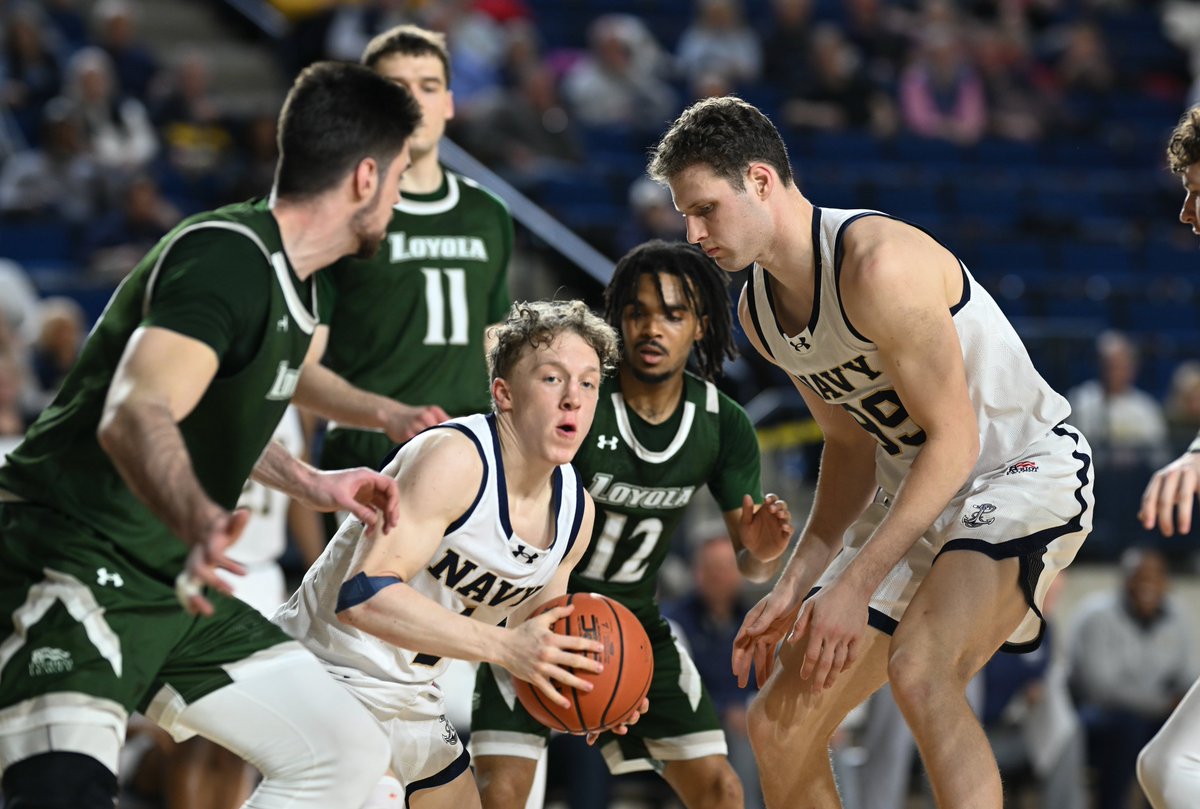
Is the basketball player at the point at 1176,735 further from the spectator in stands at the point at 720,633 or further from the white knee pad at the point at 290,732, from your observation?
the spectator in stands at the point at 720,633

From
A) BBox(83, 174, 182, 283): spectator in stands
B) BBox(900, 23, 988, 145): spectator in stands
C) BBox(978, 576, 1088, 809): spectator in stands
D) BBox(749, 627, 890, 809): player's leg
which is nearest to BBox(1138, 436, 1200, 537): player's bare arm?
BBox(749, 627, 890, 809): player's leg

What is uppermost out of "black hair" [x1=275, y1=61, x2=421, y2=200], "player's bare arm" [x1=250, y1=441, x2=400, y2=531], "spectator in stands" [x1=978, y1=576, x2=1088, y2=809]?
"black hair" [x1=275, y1=61, x2=421, y2=200]

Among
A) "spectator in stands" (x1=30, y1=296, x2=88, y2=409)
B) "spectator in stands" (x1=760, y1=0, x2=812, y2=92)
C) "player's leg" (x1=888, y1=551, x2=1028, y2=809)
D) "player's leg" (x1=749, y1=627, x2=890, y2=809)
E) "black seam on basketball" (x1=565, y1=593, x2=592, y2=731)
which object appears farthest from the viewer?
"spectator in stands" (x1=760, y1=0, x2=812, y2=92)

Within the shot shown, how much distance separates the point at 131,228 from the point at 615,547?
5.73m

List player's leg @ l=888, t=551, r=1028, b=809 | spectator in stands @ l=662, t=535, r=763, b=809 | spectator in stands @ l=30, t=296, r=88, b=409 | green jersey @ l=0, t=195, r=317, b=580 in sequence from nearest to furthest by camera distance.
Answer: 1. green jersey @ l=0, t=195, r=317, b=580
2. player's leg @ l=888, t=551, r=1028, b=809
3. spectator in stands @ l=662, t=535, r=763, b=809
4. spectator in stands @ l=30, t=296, r=88, b=409

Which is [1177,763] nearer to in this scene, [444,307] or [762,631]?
[762,631]

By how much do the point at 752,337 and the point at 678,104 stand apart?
8.71m

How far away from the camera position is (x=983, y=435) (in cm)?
439

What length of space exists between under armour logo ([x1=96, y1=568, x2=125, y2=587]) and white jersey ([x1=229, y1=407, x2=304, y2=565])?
2.78 metres

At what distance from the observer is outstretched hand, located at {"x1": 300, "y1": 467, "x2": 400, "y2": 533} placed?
3.62 m

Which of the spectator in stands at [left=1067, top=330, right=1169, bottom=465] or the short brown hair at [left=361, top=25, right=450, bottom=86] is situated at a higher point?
the short brown hair at [left=361, top=25, right=450, bottom=86]

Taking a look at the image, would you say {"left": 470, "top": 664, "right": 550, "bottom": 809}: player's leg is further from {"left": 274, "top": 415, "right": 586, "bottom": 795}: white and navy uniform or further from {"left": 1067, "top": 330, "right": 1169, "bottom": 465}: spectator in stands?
{"left": 1067, "top": 330, "right": 1169, "bottom": 465}: spectator in stands

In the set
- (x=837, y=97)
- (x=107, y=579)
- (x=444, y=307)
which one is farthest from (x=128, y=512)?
(x=837, y=97)

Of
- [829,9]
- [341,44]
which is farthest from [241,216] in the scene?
[829,9]
